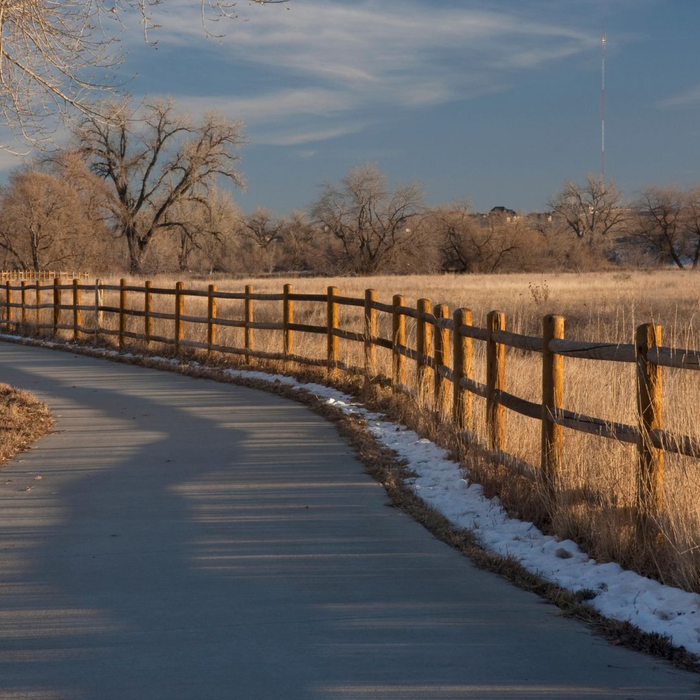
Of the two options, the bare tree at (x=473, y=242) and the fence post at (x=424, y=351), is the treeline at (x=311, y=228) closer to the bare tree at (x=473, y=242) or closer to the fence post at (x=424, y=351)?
the bare tree at (x=473, y=242)

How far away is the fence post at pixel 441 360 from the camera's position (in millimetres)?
10906

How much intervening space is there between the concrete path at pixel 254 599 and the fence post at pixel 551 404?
1103 mm

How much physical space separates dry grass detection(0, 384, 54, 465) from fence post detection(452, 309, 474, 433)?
460 cm

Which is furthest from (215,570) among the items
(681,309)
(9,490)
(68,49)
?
(681,309)

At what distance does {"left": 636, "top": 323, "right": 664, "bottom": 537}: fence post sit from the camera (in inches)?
228

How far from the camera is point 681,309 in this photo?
87.8 ft

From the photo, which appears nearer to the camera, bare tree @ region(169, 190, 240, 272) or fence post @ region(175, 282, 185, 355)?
fence post @ region(175, 282, 185, 355)

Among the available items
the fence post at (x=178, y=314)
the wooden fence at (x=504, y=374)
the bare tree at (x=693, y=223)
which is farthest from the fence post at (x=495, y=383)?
the bare tree at (x=693, y=223)

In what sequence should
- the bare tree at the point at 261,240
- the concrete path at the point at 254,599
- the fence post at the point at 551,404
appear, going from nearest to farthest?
the concrete path at the point at 254,599, the fence post at the point at 551,404, the bare tree at the point at 261,240

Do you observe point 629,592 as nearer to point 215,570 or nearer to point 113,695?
point 215,570

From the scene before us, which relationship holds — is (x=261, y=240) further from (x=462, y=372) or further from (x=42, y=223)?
(x=462, y=372)

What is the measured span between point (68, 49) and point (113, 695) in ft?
30.1

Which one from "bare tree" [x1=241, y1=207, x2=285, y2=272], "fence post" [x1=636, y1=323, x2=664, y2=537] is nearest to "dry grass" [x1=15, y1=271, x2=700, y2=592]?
"fence post" [x1=636, y1=323, x2=664, y2=537]

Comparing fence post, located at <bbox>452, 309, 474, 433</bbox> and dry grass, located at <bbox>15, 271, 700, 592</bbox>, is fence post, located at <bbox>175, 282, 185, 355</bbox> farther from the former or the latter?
fence post, located at <bbox>452, 309, 474, 433</bbox>
